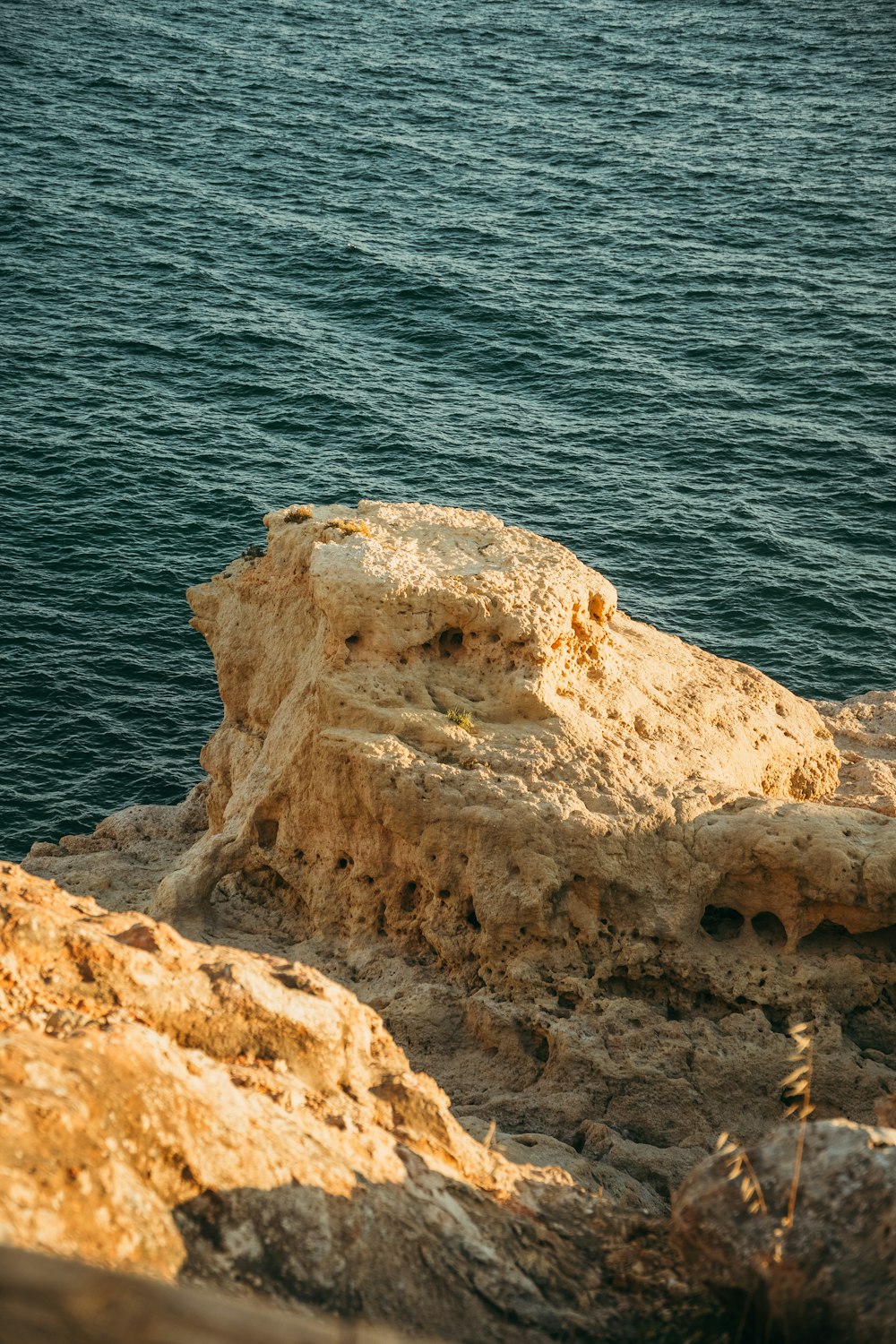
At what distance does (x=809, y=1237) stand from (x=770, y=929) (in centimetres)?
869

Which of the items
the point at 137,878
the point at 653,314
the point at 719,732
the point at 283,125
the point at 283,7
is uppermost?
the point at 283,7

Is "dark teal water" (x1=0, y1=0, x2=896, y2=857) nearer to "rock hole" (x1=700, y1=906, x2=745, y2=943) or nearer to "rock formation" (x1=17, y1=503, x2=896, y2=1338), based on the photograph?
"rock formation" (x1=17, y1=503, x2=896, y2=1338)

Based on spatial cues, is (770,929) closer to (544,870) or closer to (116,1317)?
(544,870)

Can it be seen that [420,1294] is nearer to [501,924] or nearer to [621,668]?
[501,924]

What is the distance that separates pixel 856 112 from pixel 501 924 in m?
58.6

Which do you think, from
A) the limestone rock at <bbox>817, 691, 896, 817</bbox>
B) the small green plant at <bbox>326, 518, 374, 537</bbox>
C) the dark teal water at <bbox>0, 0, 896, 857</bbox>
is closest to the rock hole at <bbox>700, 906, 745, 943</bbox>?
the limestone rock at <bbox>817, 691, 896, 817</bbox>

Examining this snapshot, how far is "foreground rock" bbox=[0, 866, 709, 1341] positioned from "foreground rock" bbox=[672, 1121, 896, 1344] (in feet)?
2.08

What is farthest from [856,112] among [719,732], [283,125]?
[719,732]

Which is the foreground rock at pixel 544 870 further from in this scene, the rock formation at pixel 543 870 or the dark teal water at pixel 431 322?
the dark teal water at pixel 431 322

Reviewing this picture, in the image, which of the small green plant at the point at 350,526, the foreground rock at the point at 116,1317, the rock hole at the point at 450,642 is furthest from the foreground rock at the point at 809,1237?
the small green plant at the point at 350,526

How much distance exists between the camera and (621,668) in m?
17.9

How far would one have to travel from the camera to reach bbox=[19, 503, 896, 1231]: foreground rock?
1451 centimetres

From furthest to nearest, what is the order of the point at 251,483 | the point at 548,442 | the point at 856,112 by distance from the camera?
the point at 856,112, the point at 548,442, the point at 251,483

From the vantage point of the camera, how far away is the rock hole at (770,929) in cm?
1566
